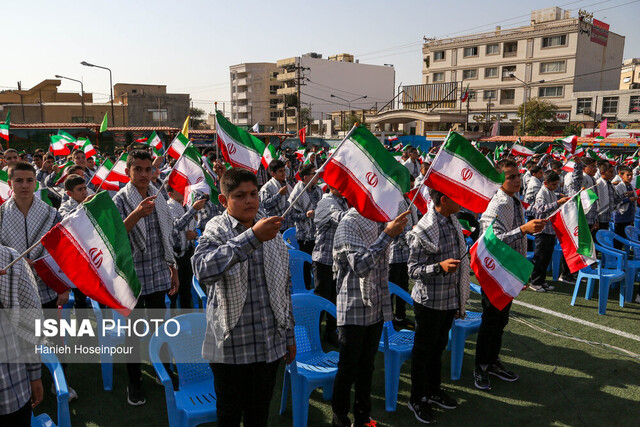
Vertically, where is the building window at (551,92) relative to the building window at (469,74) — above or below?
below

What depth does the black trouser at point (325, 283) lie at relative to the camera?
213 inches

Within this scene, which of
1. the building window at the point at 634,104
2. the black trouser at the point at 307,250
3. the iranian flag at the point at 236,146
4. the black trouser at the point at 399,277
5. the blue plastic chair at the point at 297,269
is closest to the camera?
the blue plastic chair at the point at 297,269

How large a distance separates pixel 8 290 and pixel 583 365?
525 cm

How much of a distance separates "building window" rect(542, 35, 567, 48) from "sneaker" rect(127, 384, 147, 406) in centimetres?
5638

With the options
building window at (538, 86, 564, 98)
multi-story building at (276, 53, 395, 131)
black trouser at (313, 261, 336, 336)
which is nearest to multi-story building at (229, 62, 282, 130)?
multi-story building at (276, 53, 395, 131)

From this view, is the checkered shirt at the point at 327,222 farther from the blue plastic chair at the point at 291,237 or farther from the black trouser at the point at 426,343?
the blue plastic chair at the point at 291,237

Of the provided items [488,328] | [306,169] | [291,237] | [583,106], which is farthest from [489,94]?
[488,328]

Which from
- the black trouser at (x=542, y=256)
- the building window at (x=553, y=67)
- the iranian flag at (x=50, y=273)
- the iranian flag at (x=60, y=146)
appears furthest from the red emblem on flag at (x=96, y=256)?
the building window at (x=553, y=67)

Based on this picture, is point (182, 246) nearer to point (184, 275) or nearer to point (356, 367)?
point (184, 275)

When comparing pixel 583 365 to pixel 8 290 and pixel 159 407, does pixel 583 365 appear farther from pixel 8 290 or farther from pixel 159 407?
pixel 8 290

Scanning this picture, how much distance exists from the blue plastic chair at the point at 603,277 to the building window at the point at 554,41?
168 feet

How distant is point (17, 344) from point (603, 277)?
6.83 metres

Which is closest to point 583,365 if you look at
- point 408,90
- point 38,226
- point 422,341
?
point 422,341

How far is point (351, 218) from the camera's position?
357cm
